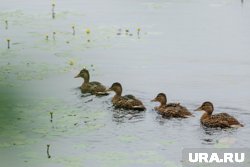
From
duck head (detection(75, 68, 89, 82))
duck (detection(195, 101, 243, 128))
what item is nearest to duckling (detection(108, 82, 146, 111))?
duck (detection(195, 101, 243, 128))

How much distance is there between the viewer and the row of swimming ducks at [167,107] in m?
12.5

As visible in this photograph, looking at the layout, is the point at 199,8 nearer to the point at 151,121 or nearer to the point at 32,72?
the point at 32,72

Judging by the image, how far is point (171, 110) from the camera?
44.2ft

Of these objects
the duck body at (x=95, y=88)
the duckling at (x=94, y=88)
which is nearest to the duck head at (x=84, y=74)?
the duckling at (x=94, y=88)

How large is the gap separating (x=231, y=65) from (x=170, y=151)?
874cm

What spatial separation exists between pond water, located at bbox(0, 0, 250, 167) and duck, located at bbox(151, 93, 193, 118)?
0.18 metres

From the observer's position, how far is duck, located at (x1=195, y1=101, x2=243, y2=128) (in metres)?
12.3

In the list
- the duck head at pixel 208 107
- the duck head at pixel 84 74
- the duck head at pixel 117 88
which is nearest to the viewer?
the duck head at pixel 208 107

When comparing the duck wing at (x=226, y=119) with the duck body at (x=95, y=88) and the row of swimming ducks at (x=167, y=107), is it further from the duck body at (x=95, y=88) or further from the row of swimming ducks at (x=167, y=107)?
the duck body at (x=95, y=88)

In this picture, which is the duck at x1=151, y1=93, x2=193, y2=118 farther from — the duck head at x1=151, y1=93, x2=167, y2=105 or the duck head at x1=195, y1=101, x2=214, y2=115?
the duck head at x1=195, y1=101, x2=214, y2=115

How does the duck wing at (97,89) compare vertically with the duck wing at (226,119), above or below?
above

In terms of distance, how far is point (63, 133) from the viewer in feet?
39.2

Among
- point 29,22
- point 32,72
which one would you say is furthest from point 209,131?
point 29,22

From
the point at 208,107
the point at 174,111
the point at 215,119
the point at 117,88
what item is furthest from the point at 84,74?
the point at 215,119
